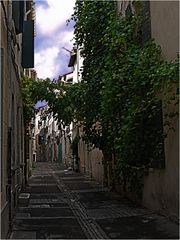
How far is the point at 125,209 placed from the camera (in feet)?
41.2

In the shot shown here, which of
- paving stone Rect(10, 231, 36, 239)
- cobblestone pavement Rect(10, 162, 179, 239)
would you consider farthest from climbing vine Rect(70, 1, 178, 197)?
paving stone Rect(10, 231, 36, 239)

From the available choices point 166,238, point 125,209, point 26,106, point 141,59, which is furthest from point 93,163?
point 166,238

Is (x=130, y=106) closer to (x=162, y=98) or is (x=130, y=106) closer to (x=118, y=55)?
(x=162, y=98)

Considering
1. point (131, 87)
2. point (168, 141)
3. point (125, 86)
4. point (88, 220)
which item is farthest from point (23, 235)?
point (125, 86)

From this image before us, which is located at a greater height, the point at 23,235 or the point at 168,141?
the point at 168,141

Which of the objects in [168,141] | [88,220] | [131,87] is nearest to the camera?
[168,141]

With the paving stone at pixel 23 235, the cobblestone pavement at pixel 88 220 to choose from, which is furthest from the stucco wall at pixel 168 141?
the paving stone at pixel 23 235

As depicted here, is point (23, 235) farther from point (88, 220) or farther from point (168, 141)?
point (168, 141)

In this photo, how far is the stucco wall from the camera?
32.6ft

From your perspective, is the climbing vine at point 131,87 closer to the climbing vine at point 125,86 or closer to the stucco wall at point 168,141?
the climbing vine at point 125,86

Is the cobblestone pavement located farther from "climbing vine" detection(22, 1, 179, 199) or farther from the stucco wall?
"climbing vine" detection(22, 1, 179, 199)

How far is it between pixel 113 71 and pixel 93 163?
13.8 m

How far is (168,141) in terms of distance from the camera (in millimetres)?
10539

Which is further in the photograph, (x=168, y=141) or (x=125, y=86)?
(x=125, y=86)
